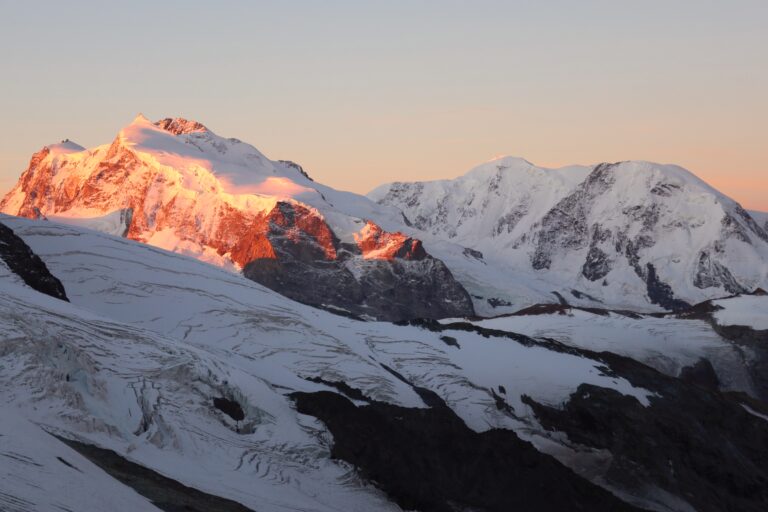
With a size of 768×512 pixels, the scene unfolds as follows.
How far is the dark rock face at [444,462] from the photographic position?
80.8m

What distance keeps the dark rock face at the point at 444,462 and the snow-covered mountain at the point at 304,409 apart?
0.18m

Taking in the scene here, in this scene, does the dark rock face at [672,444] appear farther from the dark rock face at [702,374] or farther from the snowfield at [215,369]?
the dark rock face at [702,374]

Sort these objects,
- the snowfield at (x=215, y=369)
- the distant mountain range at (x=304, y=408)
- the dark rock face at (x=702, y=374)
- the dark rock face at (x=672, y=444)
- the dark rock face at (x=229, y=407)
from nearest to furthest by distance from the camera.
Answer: the distant mountain range at (x=304, y=408) → the snowfield at (x=215, y=369) → the dark rock face at (x=229, y=407) → the dark rock face at (x=672, y=444) → the dark rock face at (x=702, y=374)

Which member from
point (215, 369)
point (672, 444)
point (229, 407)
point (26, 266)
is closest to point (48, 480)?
point (229, 407)

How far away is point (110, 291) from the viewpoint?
120062mm

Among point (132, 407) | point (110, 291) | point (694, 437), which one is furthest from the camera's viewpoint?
point (110, 291)

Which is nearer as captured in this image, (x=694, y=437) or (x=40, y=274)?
(x=40, y=274)

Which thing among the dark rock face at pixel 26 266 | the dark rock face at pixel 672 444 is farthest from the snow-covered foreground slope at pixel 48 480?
the dark rock face at pixel 672 444

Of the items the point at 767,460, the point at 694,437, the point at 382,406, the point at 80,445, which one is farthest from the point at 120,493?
the point at 767,460

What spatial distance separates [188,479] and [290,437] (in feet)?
49.9

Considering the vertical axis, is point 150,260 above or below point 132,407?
above

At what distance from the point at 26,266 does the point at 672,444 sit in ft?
176

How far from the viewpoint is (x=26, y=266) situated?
3733 inches

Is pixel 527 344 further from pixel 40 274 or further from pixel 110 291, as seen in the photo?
pixel 40 274
